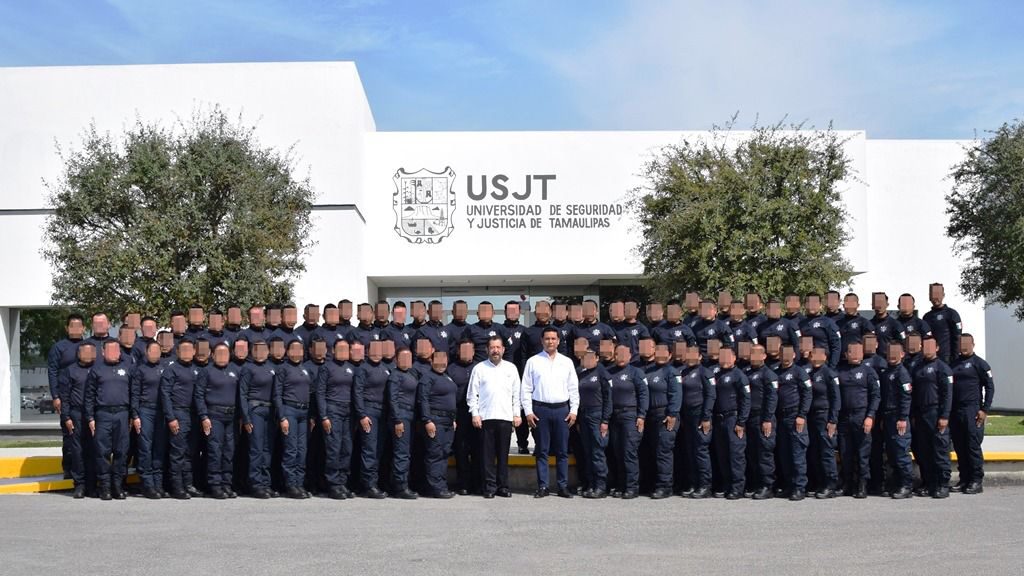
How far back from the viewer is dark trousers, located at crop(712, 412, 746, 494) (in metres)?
12.1

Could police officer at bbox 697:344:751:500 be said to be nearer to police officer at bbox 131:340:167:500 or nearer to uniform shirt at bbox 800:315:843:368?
uniform shirt at bbox 800:315:843:368

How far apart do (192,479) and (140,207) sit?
730 cm

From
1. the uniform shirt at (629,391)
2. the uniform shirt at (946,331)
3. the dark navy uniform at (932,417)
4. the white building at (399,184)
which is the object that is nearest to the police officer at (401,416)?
the uniform shirt at (629,391)

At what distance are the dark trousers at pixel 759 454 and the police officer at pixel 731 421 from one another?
0.14 m

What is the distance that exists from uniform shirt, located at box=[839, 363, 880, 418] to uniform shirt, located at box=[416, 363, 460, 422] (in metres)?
4.59

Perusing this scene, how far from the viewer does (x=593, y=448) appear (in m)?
12.3

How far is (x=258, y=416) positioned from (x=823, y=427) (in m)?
6.55

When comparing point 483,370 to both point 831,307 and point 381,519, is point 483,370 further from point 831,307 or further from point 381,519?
point 831,307

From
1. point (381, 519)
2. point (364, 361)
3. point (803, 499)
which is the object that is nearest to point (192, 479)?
point (364, 361)

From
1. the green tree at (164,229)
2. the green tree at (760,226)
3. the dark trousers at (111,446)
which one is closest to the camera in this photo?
the dark trousers at (111,446)

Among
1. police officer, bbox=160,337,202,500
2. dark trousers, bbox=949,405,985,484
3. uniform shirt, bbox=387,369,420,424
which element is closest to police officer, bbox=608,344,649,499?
uniform shirt, bbox=387,369,420,424

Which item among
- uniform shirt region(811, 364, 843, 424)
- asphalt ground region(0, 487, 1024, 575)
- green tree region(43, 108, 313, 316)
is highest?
green tree region(43, 108, 313, 316)

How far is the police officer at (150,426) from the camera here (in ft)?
40.3

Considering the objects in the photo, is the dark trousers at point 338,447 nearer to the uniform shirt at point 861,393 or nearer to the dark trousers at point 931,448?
the uniform shirt at point 861,393
